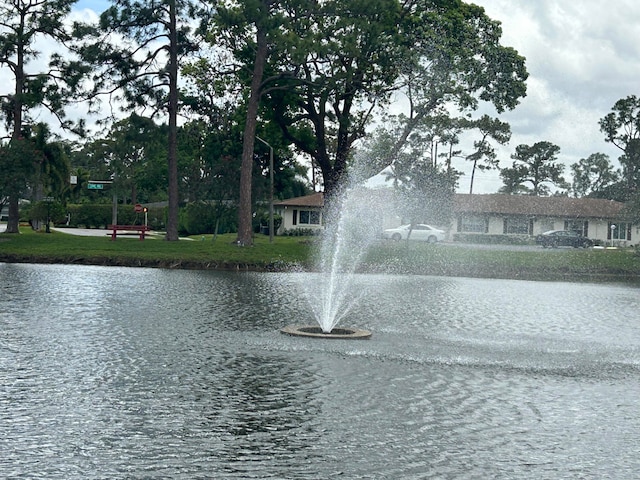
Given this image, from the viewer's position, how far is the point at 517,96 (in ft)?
183

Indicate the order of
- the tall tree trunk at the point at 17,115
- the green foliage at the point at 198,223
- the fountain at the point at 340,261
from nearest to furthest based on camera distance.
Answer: the fountain at the point at 340,261
the tall tree trunk at the point at 17,115
the green foliage at the point at 198,223

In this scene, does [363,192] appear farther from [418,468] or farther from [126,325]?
[418,468]

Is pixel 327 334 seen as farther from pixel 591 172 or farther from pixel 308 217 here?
pixel 591 172

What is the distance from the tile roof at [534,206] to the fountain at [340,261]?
406 inches

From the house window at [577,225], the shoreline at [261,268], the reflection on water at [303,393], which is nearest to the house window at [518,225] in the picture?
the house window at [577,225]

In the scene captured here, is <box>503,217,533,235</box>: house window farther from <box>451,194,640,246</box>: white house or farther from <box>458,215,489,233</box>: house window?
<box>458,215,489,233</box>: house window

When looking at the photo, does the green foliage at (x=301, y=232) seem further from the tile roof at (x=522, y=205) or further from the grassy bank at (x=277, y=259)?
the grassy bank at (x=277, y=259)

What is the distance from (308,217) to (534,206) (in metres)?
21.0

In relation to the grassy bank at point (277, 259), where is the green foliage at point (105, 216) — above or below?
above

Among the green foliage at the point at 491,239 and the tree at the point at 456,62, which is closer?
the tree at the point at 456,62

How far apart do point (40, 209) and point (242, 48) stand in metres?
21.2

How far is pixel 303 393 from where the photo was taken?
11.8m

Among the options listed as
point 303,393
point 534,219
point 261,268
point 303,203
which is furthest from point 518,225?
point 303,393

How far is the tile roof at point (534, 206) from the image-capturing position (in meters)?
88.4
